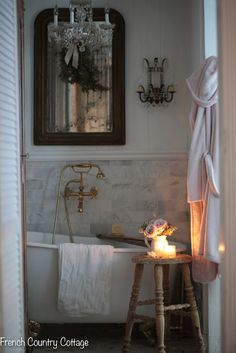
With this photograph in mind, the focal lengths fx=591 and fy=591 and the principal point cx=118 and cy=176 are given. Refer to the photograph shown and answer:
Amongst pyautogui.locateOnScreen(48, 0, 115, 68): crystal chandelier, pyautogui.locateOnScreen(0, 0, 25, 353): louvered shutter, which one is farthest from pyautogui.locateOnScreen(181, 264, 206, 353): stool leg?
pyautogui.locateOnScreen(48, 0, 115, 68): crystal chandelier

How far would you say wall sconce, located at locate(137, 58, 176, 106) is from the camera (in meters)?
5.14

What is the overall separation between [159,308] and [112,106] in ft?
6.42

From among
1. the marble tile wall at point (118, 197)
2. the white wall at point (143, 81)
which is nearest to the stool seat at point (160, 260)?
the marble tile wall at point (118, 197)

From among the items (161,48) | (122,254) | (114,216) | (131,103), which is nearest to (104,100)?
(131,103)

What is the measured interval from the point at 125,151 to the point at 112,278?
1255 mm

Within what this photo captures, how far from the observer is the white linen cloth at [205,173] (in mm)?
3959

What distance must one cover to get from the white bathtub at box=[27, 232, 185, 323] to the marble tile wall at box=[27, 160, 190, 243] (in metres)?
0.75

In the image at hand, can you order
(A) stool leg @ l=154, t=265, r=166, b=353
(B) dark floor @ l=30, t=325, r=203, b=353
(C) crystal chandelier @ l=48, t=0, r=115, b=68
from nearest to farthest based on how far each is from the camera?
(A) stool leg @ l=154, t=265, r=166, b=353, (B) dark floor @ l=30, t=325, r=203, b=353, (C) crystal chandelier @ l=48, t=0, r=115, b=68

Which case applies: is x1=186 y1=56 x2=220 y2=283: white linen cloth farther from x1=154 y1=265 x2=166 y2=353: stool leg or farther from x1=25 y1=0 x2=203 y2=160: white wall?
x1=25 y1=0 x2=203 y2=160: white wall

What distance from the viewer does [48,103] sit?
5.20 meters

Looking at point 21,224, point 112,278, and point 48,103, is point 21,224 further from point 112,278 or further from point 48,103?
point 48,103

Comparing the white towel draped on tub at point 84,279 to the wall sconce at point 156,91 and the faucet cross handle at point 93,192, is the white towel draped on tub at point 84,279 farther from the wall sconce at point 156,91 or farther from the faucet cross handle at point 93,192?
the wall sconce at point 156,91

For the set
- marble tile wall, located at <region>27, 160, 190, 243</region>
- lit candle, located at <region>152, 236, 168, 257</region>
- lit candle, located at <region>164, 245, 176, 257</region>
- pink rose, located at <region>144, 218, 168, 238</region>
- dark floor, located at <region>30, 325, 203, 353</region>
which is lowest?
dark floor, located at <region>30, 325, 203, 353</region>

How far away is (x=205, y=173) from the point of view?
4.08m
